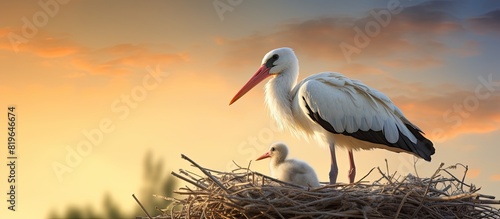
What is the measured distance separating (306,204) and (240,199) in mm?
321

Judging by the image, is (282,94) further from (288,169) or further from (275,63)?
(288,169)

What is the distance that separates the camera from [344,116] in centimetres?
486

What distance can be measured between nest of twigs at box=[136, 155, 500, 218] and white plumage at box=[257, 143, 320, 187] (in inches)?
14.7

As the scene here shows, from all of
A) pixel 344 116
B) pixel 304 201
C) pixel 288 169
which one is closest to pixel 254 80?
pixel 344 116

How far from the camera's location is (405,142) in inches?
190

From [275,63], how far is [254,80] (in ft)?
0.74

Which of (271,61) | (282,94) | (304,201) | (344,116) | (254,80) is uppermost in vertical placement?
(271,61)

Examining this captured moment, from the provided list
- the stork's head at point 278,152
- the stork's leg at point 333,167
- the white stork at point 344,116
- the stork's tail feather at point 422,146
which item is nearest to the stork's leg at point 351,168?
the white stork at point 344,116

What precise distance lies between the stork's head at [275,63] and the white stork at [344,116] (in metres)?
0.11

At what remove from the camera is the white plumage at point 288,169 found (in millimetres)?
4035

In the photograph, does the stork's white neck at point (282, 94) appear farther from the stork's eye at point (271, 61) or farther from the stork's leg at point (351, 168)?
the stork's leg at point (351, 168)

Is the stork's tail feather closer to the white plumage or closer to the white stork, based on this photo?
the white stork

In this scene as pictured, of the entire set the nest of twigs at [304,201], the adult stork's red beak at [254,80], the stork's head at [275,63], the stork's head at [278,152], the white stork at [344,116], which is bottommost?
the nest of twigs at [304,201]

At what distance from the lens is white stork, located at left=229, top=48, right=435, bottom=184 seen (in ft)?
15.9
